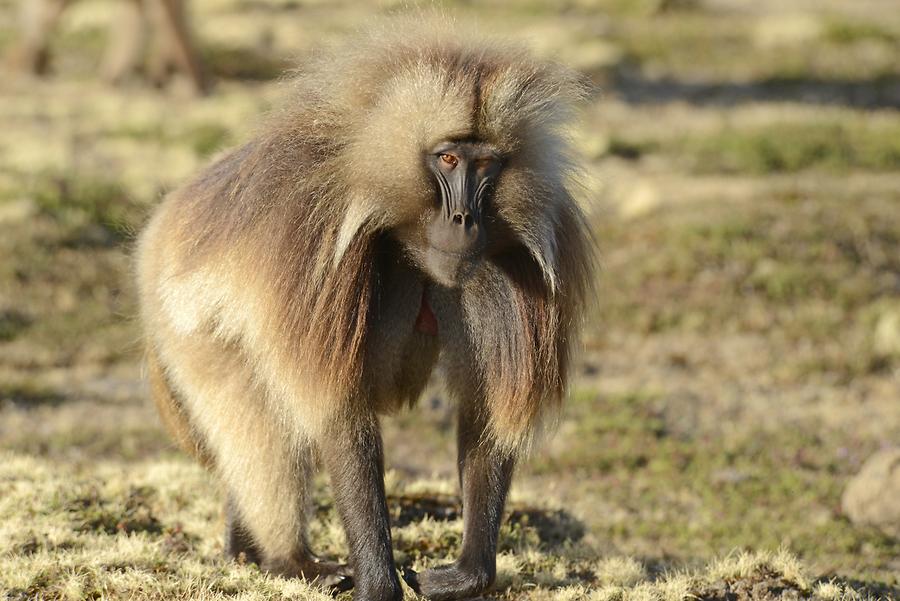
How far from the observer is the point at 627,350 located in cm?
1173

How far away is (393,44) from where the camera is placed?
4.64 m

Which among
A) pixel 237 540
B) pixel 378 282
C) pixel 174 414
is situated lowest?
pixel 237 540

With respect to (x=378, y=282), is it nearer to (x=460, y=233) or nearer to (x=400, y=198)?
(x=400, y=198)

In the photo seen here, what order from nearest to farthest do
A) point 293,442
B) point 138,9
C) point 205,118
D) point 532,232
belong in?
point 532,232 < point 293,442 < point 205,118 < point 138,9

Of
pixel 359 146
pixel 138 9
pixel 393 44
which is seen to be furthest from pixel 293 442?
pixel 138 9

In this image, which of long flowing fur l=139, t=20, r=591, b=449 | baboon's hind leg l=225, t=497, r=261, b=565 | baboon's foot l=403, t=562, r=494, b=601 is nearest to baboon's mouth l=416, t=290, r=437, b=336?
long flowing fur l=139, t=20, r=591, b=449

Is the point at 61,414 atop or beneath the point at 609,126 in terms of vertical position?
beneath

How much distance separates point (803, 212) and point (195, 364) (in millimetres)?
9754

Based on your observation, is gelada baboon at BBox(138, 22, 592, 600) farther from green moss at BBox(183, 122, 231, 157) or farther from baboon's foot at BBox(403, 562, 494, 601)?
green moss at BBox(183, 122, 231, 157)

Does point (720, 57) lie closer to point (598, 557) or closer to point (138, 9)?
point (138, 9)

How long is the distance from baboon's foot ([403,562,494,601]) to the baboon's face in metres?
1.21

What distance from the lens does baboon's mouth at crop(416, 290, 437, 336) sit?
4.84 m

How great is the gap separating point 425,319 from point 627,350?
709 centimetres

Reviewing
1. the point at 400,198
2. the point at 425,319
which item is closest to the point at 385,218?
the point at 400,198
